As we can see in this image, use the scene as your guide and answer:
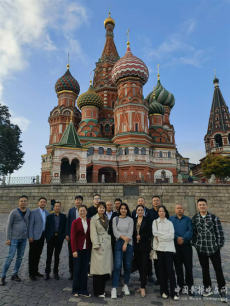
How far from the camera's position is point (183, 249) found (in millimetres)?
4078

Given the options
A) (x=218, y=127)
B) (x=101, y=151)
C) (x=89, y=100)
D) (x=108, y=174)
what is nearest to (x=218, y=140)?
(x=218, y=127)

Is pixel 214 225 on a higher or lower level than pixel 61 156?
lower

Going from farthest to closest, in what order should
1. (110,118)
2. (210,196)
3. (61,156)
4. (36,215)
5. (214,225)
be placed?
(110,118) < (61,156) < (210,196) < (36,215) < (214,225)

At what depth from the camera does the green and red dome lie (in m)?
34.3

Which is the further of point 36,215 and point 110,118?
point 110,118

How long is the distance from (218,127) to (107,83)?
23.0 metres

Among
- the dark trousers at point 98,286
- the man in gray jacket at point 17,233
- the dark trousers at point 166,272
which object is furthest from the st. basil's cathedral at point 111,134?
the dark trousers at point 98,286

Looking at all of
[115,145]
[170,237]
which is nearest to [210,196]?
[115,145]

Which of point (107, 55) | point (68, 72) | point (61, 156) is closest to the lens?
point (61, 156)

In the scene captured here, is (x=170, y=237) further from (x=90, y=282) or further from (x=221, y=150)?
(x=221, y=150)

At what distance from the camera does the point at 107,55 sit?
38.9 meters

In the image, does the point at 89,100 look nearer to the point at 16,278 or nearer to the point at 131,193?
the point at 131,193

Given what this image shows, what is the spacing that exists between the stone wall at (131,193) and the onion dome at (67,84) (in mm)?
21804

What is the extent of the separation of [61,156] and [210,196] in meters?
13.6
